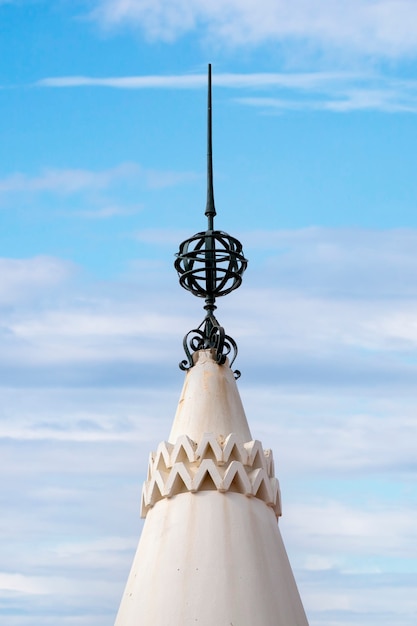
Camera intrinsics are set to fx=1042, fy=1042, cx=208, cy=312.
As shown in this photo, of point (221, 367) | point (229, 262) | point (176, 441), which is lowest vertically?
point (176, 441)

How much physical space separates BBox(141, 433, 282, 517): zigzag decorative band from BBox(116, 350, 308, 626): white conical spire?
0.01 meters

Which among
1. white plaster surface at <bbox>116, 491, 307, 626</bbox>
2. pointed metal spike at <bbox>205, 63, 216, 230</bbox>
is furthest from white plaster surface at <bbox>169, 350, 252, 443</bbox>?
pointed metal spike at <bbox>205, 63, 216, 230</bbox>

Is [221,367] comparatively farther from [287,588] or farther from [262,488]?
[287,588]

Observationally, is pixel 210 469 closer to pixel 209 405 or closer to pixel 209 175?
pixel 209 405

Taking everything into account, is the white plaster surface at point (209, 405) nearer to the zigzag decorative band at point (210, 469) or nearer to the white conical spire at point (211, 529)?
the white conical spire at point (211, 529)

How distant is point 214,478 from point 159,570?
140 centimetres

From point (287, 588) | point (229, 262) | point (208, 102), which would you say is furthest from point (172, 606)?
point (208, 102)

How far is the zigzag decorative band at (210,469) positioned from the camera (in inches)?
551

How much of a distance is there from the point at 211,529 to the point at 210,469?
2.61 feet

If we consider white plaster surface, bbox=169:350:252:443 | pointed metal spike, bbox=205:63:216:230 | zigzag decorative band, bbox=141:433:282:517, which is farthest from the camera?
pointed metal spike, bbox=205:63:216:230

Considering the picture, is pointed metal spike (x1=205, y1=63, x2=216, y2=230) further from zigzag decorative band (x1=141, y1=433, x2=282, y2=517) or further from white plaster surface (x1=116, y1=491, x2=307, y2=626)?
white plaster surface (x1=116, y1=491, x2=307, y2=626)

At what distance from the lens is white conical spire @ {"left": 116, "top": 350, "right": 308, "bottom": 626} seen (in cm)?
1316

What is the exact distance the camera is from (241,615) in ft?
42.6

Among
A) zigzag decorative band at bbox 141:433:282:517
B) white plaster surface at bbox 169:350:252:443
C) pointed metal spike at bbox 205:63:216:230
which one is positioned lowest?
zigzag decorative band at bbox 141:433:282:517
